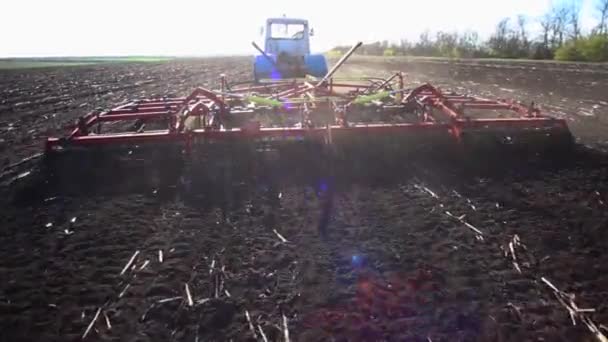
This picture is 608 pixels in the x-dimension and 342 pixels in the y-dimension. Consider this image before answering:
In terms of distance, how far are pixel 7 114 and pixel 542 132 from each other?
11.7 meters

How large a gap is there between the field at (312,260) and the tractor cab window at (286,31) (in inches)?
353

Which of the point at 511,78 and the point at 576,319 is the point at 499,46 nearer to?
the point at 511,78

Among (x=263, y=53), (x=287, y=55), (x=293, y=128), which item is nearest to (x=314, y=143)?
(x=293, y=128)

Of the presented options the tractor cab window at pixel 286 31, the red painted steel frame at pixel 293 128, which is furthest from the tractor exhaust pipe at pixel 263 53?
the red painted steel frame at pixel 293 128

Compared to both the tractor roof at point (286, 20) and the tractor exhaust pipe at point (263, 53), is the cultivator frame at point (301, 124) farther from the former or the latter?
the tractor roof at point (286, 20)

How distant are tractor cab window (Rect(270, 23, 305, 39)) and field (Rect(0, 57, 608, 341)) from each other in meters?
8.97

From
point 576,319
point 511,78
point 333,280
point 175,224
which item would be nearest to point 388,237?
point 333,280

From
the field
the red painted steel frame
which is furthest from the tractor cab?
the field

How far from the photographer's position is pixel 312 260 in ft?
8.96

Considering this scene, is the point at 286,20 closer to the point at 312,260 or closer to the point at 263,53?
the point at 263,53

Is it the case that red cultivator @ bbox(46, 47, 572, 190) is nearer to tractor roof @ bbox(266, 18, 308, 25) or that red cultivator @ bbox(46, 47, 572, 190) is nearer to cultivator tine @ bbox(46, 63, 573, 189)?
cultivator tine @ bbox(46, 63, 573, 189)

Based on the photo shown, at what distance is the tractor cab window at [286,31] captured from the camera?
1238 centimetres

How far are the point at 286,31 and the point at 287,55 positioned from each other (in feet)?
5.08

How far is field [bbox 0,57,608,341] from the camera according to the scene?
2115 mm
